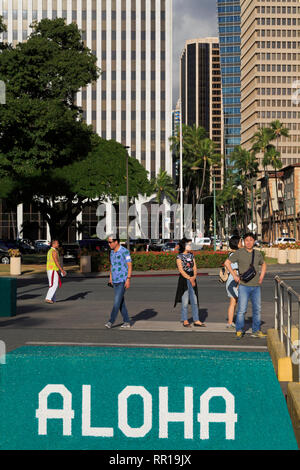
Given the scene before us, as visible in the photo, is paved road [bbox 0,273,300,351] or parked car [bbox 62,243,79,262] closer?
paved road [bbox 0,273,300,351]

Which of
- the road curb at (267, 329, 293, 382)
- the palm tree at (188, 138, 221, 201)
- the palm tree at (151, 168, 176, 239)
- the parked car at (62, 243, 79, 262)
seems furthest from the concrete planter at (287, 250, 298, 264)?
the palm tree at (151, 168, 176, 239)

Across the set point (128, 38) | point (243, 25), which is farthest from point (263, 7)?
point (128, 38)

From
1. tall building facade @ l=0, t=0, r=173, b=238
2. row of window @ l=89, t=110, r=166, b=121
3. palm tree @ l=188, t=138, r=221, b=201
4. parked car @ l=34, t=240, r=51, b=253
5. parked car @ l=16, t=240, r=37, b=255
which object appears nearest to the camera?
parked car @ l=16, t=240, r=37, b=255

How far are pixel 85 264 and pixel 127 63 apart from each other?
78.4 metres

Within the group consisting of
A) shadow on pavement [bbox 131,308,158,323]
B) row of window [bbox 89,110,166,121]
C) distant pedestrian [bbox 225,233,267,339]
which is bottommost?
shadow on pavement [bbox 131,308,158,323]

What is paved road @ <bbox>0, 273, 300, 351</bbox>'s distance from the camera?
1176 cm

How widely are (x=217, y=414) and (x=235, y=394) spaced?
0.79 meters

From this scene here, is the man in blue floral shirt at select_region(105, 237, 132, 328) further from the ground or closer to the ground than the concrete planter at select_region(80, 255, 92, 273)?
further from the ground

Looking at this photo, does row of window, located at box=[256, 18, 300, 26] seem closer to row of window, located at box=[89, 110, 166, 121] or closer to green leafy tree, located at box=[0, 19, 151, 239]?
row of window, located at box=[89, 110, 166, 121]

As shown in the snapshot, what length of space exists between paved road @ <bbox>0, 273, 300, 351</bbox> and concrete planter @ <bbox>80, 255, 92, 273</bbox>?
13563 mm

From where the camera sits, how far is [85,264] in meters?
36.7

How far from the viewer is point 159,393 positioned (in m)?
7.48

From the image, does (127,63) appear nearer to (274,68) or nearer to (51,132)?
(274,68)

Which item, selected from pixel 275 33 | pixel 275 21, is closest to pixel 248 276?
pixel 275 33
